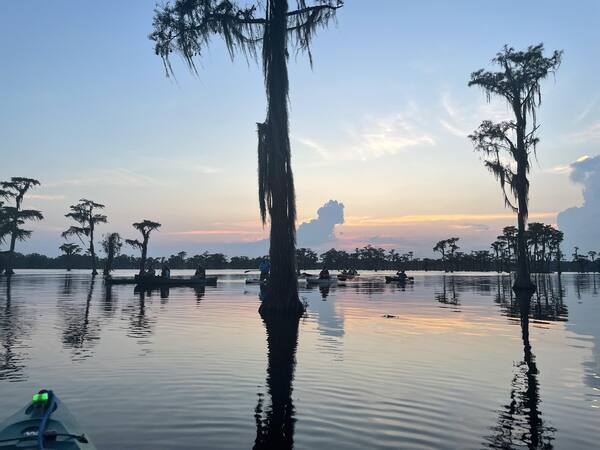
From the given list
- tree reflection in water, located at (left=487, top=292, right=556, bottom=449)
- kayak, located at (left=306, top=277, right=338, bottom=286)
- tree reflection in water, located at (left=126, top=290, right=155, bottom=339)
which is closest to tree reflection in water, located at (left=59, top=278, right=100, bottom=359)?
tree reflection in water, located at (left=126, top=290, right=155, bottom=339)

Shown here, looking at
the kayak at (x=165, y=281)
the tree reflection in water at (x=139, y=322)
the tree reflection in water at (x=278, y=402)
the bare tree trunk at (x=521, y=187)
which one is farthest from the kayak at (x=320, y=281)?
the tree reflection in water at (x=278, y=402)

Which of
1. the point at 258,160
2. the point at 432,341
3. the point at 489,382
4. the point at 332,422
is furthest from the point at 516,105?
the point at 332,422

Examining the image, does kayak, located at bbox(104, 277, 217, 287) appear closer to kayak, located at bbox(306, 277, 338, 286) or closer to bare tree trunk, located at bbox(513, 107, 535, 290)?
kayak, located at bbox(306, 277, 338, 286)

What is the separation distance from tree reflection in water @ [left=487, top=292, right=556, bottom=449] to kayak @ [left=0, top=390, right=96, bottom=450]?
187 inches

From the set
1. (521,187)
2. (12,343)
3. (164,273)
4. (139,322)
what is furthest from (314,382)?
(164,273)

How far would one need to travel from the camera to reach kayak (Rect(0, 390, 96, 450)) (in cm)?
434

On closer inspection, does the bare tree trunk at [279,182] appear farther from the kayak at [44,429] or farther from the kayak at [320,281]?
the kayak at [320,281]

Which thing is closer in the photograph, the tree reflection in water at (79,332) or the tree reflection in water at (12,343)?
the tree reflection in water at (12,343)

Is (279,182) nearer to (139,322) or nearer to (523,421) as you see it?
(139,322)

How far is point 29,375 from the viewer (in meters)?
9.15

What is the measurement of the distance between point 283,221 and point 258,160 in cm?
312

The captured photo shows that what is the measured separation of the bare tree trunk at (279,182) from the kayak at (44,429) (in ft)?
50.0

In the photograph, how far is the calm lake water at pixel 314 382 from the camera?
6129mm

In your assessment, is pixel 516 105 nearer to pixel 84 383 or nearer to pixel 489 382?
pixel 489 382
